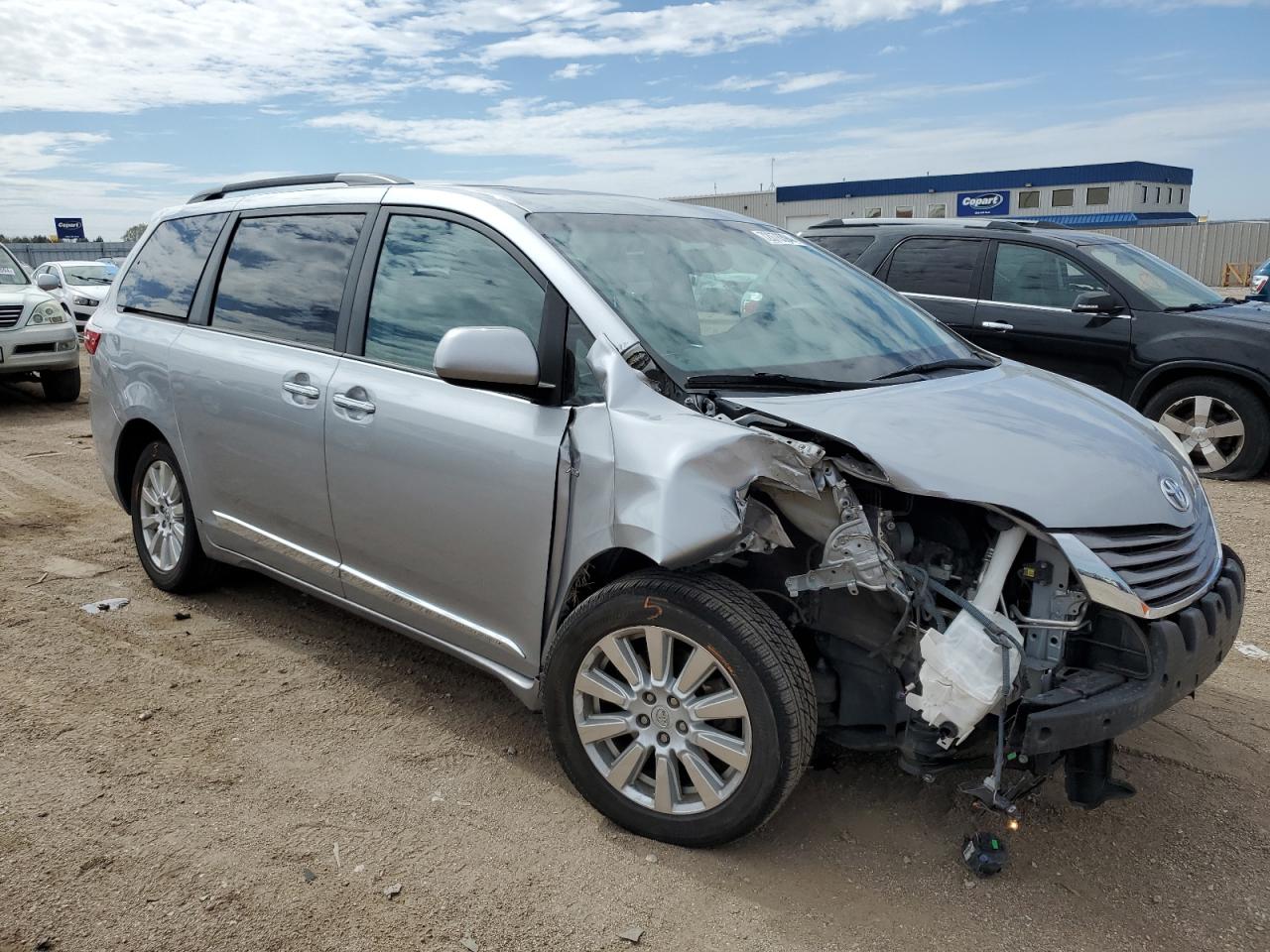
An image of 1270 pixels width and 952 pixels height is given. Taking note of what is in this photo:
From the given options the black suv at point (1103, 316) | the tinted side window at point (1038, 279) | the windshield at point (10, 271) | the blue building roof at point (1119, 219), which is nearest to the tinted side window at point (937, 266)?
the black suv at point (1103, 316)

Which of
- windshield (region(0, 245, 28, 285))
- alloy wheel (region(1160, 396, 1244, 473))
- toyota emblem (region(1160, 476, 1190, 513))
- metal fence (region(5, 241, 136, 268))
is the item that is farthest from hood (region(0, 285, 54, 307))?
metal fence (region(5, 241, 136, 268))

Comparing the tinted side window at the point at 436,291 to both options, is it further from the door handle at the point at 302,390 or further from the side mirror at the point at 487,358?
the door handle at the point at 302,390

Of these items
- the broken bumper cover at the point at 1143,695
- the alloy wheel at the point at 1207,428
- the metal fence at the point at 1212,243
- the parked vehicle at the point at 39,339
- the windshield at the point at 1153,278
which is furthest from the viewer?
the metal fence at the point at 1212,243

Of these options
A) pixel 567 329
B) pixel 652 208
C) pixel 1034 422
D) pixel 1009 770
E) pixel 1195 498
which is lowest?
pixel 1009 770

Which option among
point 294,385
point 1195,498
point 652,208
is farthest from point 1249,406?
point 294,385

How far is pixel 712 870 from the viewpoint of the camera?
9.41 feet

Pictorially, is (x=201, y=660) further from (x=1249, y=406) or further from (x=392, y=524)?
(x=1249, y=406)

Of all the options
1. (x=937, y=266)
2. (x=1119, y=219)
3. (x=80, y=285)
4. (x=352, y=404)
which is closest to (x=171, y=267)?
(x=352, y=404)

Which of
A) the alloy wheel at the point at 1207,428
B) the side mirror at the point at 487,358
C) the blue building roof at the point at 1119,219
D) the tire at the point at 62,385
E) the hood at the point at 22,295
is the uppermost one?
the blue building roof at the point at 1119,219

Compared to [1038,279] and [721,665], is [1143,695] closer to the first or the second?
[721,665]

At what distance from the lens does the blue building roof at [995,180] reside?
40.4m

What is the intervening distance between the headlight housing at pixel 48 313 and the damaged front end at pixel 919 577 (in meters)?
10.3

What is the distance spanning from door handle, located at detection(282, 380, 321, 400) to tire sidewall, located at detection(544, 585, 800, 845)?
1398mm

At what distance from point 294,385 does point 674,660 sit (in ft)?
6.10
